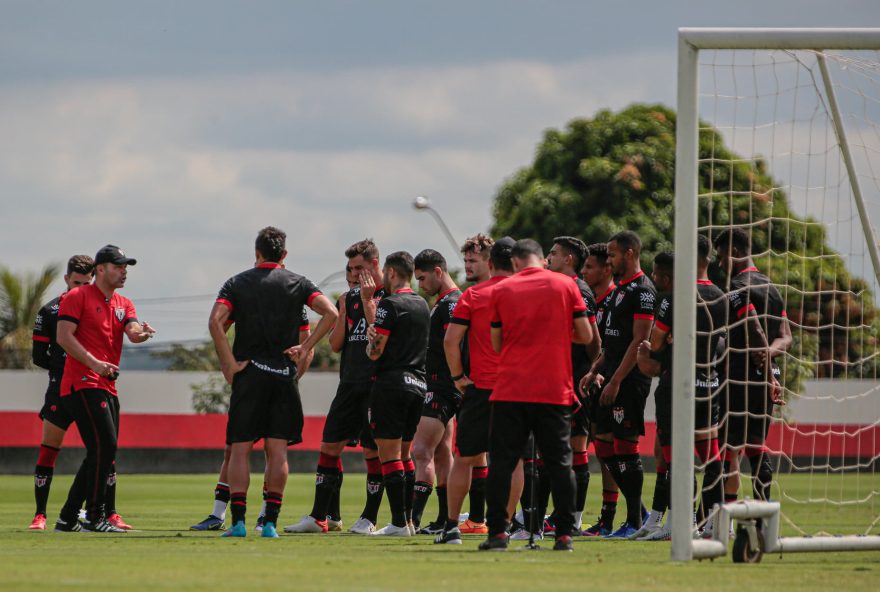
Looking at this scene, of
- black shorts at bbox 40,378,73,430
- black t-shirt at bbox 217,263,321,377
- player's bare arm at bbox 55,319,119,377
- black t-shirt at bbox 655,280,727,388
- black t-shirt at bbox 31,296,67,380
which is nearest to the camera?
black t-shirt at bbox 655,280,727,388

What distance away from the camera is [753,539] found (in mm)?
9234

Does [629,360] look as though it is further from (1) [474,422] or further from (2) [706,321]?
(1) [474,422]

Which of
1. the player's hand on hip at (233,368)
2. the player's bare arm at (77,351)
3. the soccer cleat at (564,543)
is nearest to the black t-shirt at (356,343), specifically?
the player's hand on hip at (233,368)

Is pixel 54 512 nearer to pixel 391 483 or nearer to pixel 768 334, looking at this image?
pixel 391 483

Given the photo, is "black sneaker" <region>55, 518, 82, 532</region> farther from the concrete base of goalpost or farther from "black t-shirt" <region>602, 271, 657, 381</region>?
the concrete base of goalpost

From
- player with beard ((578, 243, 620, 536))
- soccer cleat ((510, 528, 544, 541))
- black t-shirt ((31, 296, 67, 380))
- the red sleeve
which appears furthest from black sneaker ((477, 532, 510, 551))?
black t-shirt ((31, 296, 67, 380))

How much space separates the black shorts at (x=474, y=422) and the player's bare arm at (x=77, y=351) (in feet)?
10.5

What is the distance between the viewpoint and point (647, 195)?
43.2m

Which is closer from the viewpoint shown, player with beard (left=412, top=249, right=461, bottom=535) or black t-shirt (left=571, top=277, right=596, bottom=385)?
player with beard (left=412, top=249, right=461, bottom=535)

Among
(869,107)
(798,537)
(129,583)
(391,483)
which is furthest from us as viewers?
(391,483)

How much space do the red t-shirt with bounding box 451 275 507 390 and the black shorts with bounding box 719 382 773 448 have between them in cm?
211

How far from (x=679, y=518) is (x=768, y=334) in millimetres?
3043

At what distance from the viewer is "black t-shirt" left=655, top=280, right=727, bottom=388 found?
1090 cm

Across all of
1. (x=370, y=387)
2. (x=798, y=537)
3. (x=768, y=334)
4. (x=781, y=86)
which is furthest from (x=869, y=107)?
(x=370, y=387)
